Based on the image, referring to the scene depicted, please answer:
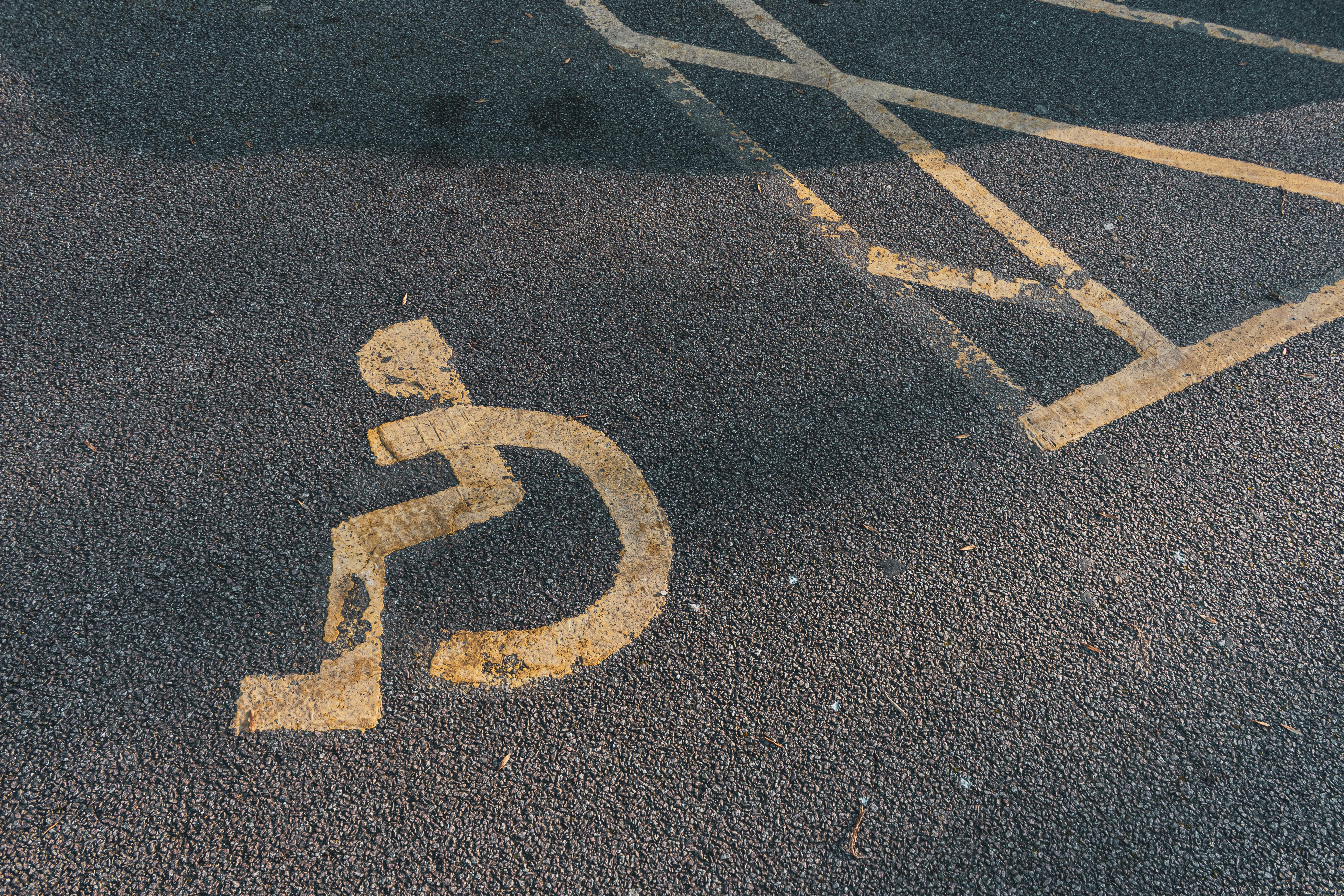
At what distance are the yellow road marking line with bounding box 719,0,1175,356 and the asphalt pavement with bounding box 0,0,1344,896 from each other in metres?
0.07

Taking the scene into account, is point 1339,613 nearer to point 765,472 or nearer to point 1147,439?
point 1147,439

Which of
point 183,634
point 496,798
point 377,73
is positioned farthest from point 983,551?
point 377,73

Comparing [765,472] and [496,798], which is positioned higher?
[765,472]

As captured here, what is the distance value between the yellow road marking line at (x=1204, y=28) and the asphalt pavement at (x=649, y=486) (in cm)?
78

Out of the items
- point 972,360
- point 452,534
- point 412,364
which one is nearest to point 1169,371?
point 972,360

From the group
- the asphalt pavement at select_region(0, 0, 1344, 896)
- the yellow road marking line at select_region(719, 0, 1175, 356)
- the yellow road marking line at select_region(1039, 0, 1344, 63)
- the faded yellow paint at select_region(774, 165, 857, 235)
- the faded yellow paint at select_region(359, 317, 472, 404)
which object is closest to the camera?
the asphalt pavement at select_region(0, 0, 1344, 896)

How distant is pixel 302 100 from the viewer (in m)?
3.77

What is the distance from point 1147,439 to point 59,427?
3.83m

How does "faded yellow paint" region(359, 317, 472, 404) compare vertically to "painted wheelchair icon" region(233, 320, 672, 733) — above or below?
above

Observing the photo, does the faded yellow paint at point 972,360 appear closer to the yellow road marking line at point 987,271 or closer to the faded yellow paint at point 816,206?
the yellow road marking line at point 987,271


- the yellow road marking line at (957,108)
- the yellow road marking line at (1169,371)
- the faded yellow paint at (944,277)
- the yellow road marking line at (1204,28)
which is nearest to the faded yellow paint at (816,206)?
the faded yellow paint at (944,277)

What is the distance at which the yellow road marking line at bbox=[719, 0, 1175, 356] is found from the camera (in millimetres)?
3166

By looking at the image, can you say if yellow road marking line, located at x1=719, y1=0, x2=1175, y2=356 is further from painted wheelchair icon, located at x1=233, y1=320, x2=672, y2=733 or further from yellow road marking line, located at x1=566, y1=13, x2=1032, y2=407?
painted wheelchair icon, located at x1=233, y1=320, x2=672, y2=733

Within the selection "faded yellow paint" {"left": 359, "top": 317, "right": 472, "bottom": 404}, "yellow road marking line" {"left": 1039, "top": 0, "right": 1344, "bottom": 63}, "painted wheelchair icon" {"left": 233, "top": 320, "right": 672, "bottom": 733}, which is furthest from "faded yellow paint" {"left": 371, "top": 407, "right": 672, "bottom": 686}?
"yellow road marking line" {"left": 1039, "top": 0, "right": 1344, "bottom": 63}
